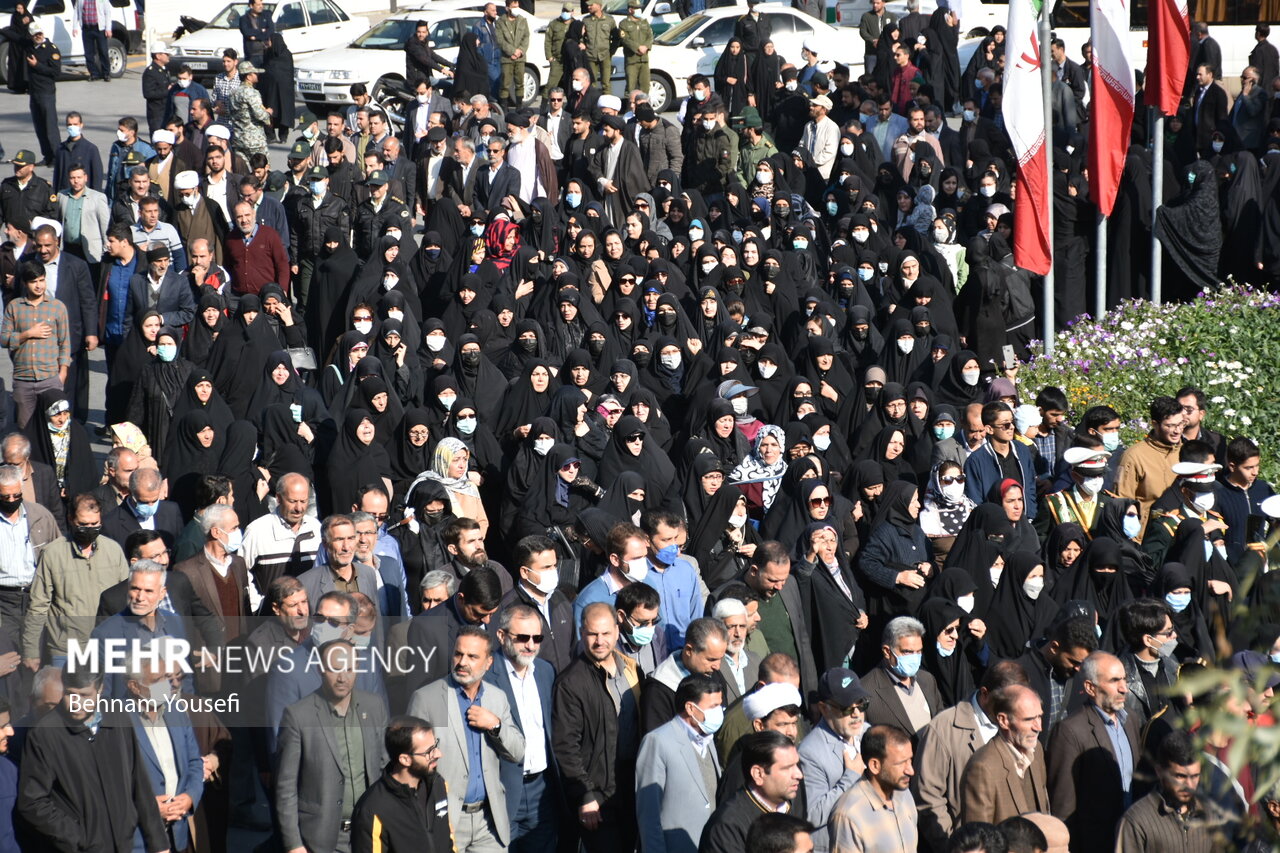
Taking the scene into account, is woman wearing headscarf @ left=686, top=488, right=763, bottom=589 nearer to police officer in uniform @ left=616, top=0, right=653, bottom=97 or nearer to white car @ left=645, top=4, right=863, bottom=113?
police officer in uniform @ left=616, top=0, right=653, bottom=97

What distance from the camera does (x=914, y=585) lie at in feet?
27.4

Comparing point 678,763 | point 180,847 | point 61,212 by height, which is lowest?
point 180,847

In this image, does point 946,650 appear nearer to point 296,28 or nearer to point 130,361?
point 130,361

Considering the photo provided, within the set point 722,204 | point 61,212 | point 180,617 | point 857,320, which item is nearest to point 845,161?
point 722,204

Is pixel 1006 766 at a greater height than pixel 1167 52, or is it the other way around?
pixel 1167 52

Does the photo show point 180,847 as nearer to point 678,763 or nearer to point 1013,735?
point 678,763

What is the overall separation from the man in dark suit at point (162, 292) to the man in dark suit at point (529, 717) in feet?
19.8

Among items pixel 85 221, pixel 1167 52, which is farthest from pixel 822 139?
pixel 85 221

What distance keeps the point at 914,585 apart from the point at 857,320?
15.6ft

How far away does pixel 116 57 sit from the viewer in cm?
2766

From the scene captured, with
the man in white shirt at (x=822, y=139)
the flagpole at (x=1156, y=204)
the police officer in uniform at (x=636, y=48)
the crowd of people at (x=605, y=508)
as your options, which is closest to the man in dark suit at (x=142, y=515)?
the crowd of people at (x=605, y=508)

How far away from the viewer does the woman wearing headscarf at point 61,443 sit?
979 cm

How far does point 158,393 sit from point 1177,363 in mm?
7690

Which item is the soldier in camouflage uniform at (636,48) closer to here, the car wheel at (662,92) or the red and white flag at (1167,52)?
the car wheel at (662,92)
